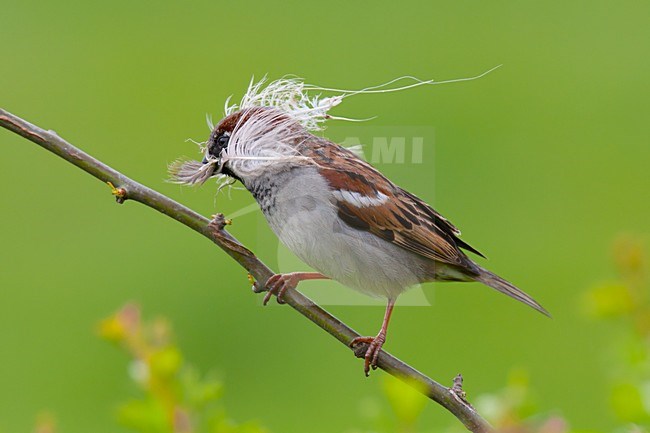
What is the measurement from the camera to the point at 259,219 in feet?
7.84

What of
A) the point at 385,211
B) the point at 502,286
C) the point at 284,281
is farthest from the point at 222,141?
the point at 502,286

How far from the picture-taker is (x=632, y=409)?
1279 millimetres

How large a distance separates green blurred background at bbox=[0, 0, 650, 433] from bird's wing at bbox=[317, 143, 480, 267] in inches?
3.7

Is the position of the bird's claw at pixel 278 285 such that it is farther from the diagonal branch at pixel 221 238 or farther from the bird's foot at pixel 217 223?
the bird's foot at pixel 217 223

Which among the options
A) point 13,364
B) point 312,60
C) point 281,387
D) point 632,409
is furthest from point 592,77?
point 632,409

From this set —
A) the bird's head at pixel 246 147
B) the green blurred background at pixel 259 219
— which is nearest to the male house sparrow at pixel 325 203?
the bird's head at pixel 246 147

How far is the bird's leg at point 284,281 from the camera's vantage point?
196cm

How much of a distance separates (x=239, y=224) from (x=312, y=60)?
111 inches

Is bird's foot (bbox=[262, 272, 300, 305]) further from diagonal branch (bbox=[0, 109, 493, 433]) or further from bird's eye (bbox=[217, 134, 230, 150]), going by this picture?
bird's eye (bbox=[217, 134, 230, 150])

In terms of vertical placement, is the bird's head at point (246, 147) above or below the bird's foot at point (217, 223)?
above

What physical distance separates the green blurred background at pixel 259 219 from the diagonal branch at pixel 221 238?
53 cm

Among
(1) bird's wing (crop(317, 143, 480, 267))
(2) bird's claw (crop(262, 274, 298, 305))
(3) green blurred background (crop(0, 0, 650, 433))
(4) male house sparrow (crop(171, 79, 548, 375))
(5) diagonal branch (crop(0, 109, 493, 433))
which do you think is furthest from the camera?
(3) green blurred background (crop(0, 0, 650, 433))

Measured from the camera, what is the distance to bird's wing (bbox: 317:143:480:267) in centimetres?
248

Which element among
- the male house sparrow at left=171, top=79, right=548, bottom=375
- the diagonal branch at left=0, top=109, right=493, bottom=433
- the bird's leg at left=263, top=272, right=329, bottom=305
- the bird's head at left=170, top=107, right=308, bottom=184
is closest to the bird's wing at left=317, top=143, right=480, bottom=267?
the male house sparrow at left=171, top=79, right=548, bottom=375
